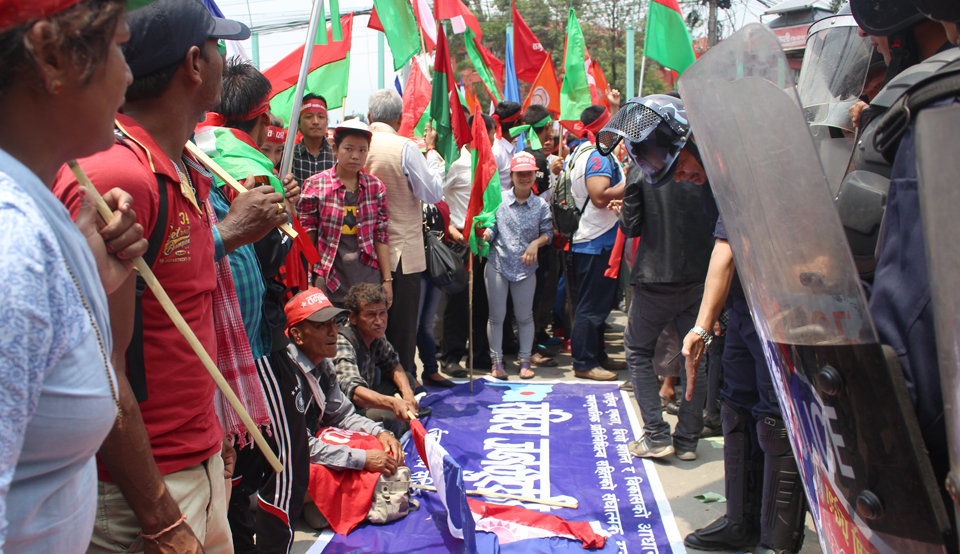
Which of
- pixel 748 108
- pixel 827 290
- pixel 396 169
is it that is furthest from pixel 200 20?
pixel 396 169

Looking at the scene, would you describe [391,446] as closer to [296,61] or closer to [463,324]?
[463,324]

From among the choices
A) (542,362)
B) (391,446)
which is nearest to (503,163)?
(542,362)

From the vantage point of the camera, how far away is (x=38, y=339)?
0.70 m

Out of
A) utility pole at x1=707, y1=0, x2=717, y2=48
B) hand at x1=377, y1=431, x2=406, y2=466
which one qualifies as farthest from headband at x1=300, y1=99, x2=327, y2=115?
utility pole at x1=707, y1=0, x2=717, y2=48

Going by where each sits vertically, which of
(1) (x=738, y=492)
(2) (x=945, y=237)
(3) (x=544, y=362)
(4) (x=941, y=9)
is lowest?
(3) (x=544, y=362)

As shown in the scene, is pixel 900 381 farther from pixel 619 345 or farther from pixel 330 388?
pixel 619 345

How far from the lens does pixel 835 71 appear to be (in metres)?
2.73

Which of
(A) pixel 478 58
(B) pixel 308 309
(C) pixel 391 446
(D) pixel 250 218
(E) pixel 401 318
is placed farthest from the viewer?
(A) pixel 478 58

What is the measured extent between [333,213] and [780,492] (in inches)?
116

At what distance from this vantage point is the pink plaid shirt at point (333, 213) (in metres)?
4.23

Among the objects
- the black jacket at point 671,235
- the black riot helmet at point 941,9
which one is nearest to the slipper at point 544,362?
the black jacket at point 671,235

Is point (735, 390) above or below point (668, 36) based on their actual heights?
below

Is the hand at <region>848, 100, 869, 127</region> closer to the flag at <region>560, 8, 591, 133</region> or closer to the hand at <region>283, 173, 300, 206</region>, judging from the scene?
the hand at <region>283, 173, 300, 206</region>

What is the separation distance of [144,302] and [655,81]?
39205mm
